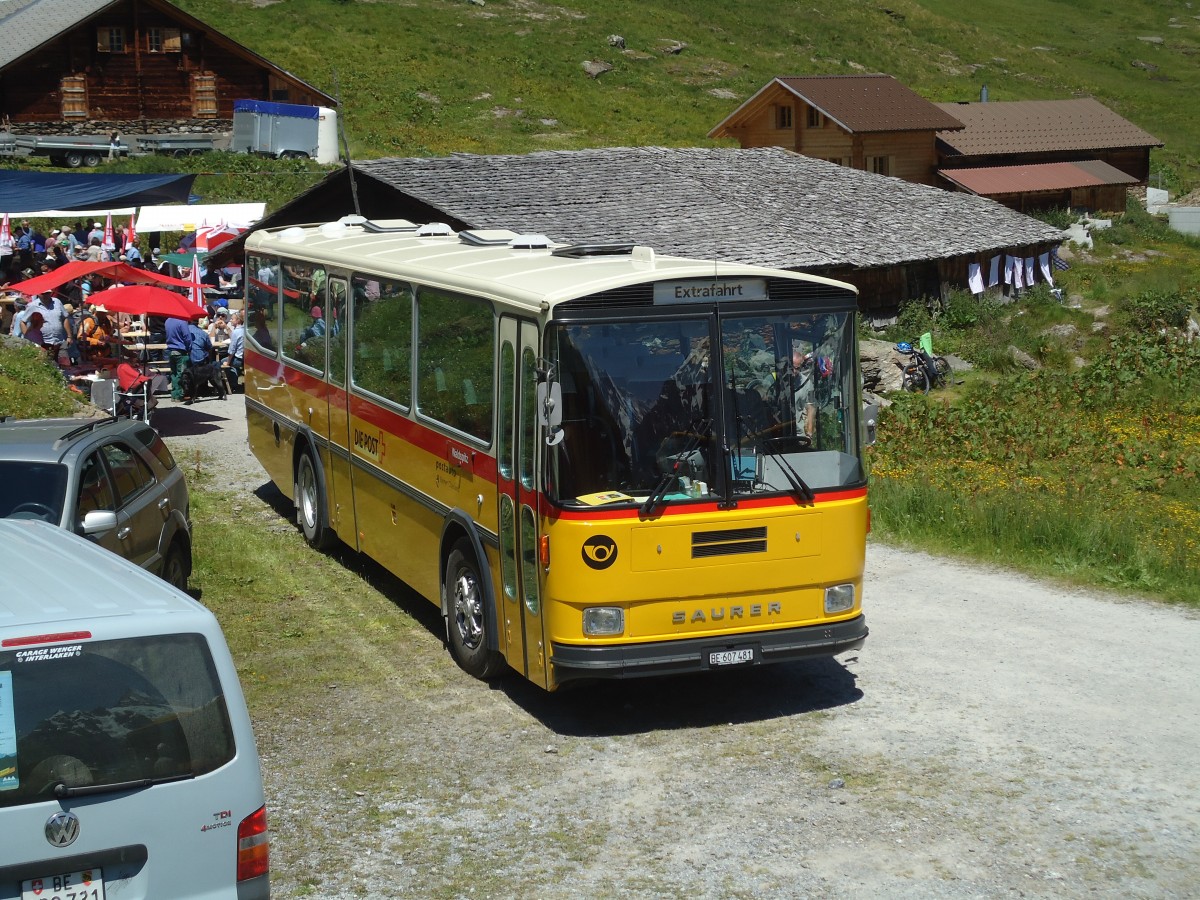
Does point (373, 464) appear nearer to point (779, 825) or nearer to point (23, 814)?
point (779, 825)

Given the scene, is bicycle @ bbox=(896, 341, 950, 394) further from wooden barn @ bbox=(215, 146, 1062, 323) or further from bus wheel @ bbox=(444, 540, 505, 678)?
bus wheel @ bbox=(444, 540, 505, 678)

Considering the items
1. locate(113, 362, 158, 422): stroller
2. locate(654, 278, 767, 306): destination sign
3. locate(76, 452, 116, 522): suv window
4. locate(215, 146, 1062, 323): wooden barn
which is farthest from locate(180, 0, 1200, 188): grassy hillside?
locate(654, 278, 767, 306): destination sign

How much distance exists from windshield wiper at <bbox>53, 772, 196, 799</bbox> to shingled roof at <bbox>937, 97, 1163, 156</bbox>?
52.7 metres

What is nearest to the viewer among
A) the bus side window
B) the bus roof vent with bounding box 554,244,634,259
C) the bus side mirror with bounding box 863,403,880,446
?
the bus side mirror with bounding box 863,403,880,446

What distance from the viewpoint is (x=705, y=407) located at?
877 centimetres

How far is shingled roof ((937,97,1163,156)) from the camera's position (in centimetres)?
5556

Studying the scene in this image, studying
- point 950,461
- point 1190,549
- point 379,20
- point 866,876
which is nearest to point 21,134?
point 379,20

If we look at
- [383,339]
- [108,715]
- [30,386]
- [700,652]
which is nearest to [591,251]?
[383,339]

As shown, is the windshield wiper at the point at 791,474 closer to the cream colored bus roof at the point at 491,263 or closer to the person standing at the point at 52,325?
the cream colored bus roof at the point at 491,263

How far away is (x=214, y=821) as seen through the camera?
506 centimetres

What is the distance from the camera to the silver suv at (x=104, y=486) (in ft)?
31.6

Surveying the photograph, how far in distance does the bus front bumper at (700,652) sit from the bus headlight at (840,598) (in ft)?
0.35

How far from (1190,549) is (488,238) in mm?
7483

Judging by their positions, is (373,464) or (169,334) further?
(169,334)
